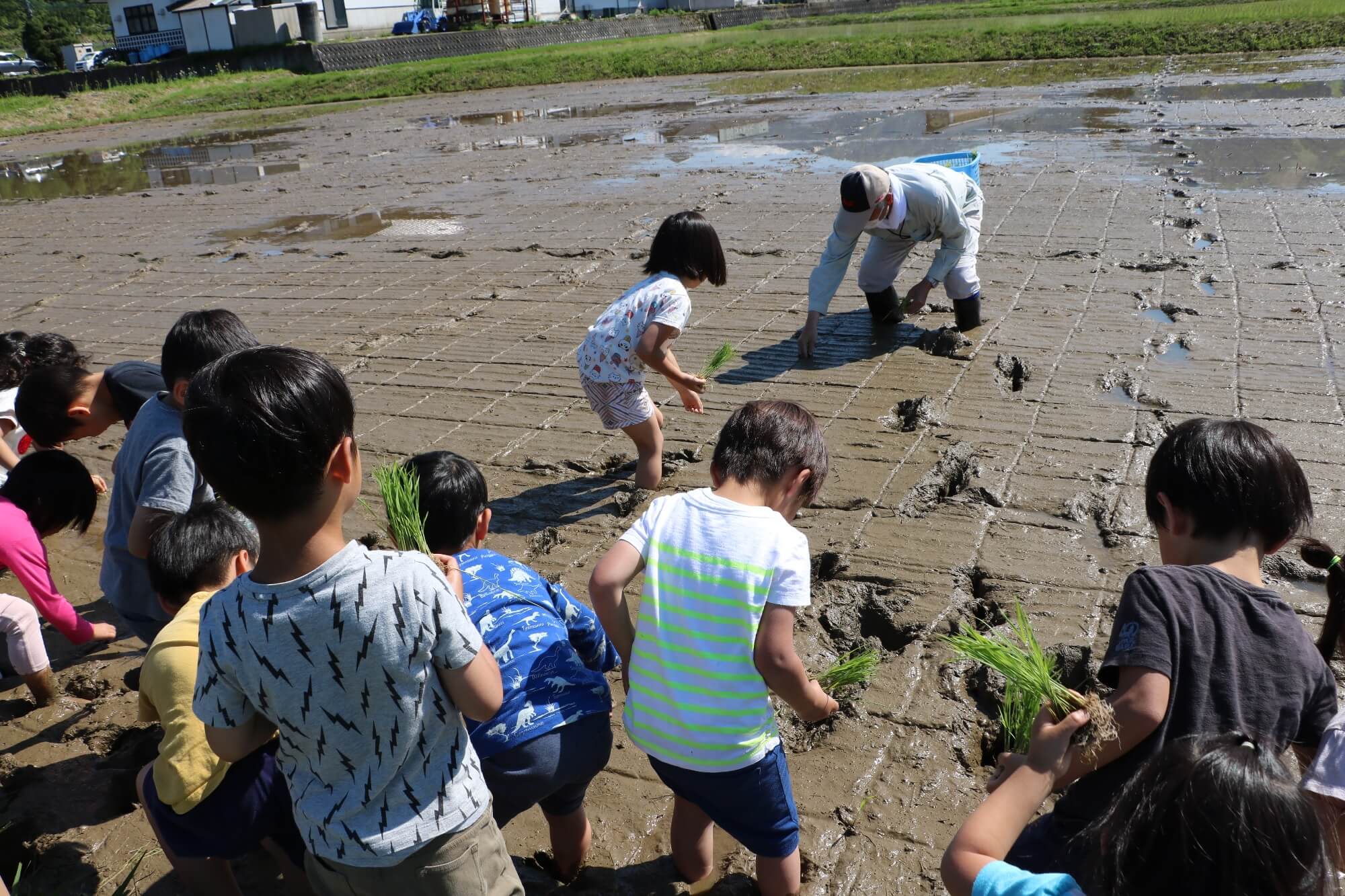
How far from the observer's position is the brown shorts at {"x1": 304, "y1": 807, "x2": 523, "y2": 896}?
1.99 meters

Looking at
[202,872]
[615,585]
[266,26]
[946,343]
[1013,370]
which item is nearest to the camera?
[615,585]

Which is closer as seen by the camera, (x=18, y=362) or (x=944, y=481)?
(x=18, y=362)

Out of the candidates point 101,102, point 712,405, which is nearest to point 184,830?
point 712,405

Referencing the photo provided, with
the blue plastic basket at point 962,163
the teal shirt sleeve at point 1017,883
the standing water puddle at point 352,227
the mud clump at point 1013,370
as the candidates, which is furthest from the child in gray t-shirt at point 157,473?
the standing water puddle at point 352,227

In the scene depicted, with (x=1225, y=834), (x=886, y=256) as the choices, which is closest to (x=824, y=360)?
(x=886, y=256)

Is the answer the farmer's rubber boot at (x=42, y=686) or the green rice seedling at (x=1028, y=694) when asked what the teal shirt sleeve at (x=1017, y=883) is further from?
the farmer's rubber boot at (x=42, y=686)

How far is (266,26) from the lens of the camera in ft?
145

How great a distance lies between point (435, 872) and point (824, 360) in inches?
191

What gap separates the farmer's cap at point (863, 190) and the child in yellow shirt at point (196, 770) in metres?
4.65

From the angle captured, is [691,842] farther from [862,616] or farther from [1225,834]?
[1225,834]

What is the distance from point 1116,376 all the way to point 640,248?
15.0 ft

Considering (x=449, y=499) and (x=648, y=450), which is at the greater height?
(x=449, y=499)

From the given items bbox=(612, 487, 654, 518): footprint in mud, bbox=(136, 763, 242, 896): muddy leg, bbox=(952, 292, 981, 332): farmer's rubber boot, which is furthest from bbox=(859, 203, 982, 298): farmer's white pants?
bbox=(136, 763, 242, 896): muddy leg

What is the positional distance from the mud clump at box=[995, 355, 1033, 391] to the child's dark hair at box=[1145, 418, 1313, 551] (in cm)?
382
